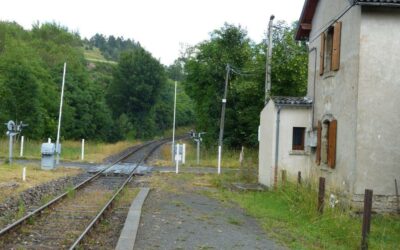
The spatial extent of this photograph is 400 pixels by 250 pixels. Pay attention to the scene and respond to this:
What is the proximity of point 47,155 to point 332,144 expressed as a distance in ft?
44.5

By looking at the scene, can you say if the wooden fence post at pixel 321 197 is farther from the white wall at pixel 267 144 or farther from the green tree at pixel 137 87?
the green tree at pixel 137 87

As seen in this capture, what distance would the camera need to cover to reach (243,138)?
126 ft

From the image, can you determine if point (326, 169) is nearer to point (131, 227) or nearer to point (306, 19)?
point (306, 19)

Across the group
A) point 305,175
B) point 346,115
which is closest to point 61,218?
point 346,115

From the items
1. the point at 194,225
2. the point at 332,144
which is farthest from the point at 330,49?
the point at 194,225

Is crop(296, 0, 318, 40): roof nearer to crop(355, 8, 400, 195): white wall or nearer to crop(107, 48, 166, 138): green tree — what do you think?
crop(355, 8, 400, 195): white wall

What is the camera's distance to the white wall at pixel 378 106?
14.4 metres

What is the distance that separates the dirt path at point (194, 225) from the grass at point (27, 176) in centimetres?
410

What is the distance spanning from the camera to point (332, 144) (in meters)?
16.1

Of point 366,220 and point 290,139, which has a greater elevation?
point 290,139

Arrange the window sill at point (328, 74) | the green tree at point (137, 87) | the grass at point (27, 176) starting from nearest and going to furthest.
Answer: the window sill at point (328, 74) → the grass at point (27, 176) → the green tree at point (137, 87)

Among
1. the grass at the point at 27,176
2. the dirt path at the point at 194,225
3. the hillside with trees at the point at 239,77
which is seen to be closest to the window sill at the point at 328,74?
the dirt path at the point at 194,225

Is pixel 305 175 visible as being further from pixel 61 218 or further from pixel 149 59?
pixel 149 59

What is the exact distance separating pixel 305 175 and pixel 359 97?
5.30 m
